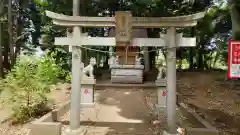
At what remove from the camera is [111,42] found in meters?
5.84

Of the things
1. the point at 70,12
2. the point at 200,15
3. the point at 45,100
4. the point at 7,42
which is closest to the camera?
the point at 200,15

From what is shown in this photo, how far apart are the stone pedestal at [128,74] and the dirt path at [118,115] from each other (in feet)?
5.41

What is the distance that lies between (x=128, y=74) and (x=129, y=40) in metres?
7.69

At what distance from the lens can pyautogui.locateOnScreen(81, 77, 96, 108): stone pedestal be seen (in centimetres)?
907

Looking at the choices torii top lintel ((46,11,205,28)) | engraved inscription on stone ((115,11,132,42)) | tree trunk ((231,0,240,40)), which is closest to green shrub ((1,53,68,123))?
torii top lintel ((46,11,205,28))

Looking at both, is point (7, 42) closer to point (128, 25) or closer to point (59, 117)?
point (59, 117)

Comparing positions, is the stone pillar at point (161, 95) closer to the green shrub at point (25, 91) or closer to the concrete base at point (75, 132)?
the concrete base at point (75, 132)

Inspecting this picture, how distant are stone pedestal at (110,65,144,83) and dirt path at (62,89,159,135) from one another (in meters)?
1.65

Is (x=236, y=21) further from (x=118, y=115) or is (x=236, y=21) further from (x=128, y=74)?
(x=118, y=115)

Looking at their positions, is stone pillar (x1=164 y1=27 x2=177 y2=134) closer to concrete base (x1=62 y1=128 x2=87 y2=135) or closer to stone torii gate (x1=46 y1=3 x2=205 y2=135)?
stone torii gate (x1=46 y1=3 x2=205 y2=135)

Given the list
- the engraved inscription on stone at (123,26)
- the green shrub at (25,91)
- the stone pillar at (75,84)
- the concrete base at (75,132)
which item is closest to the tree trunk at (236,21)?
the engraved inscription on stone at (123,26)

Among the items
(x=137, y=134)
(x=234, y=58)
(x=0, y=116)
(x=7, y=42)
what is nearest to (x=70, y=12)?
(x=7, y=42)

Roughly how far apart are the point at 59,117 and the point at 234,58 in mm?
5578

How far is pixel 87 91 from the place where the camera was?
30.2ft
